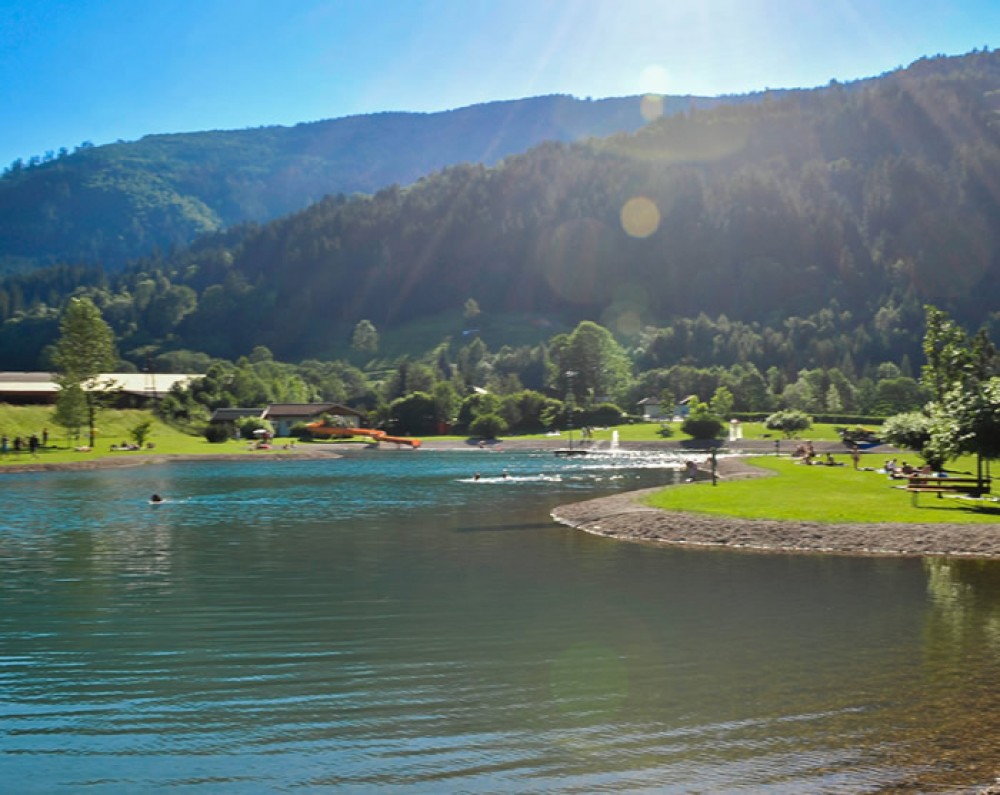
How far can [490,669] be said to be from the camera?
20.1 metres

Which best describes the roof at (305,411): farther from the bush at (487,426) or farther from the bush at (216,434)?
the bush at (487,426)

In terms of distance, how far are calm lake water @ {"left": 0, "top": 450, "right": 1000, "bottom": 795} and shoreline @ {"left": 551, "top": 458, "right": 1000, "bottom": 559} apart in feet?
6.36

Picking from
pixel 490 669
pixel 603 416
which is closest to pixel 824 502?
pixel 490 669

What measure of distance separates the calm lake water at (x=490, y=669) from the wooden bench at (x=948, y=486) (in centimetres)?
1247

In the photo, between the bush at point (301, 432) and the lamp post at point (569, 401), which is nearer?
the bush at point (301, 432)

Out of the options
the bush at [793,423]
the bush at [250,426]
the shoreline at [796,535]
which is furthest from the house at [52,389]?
the shoreline at [796,535]

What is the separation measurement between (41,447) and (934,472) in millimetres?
100755

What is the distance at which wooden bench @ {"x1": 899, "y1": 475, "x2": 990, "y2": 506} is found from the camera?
146ft

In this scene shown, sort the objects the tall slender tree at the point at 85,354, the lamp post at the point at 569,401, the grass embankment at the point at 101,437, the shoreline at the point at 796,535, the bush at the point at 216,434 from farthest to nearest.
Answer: the lamp post at the point at 569,401 < the bush at the point at 216,434 < the tall slender tree at the point at 85,354 < the grass embankment at the point at 101,437 < the shoreline at the point at 796,535

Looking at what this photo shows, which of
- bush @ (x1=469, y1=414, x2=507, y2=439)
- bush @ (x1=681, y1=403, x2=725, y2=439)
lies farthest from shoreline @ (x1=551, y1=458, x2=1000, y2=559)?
bush @ (x1=469, y1=414, x2=507, y2=439)

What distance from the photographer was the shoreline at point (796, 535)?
116ft

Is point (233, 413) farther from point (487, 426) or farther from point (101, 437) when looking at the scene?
point (487, 426)

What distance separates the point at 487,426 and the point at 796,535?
386 feet

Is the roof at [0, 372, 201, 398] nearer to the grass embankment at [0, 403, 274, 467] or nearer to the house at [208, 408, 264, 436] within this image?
the grass embankment at [0, 403, 274, 467]
